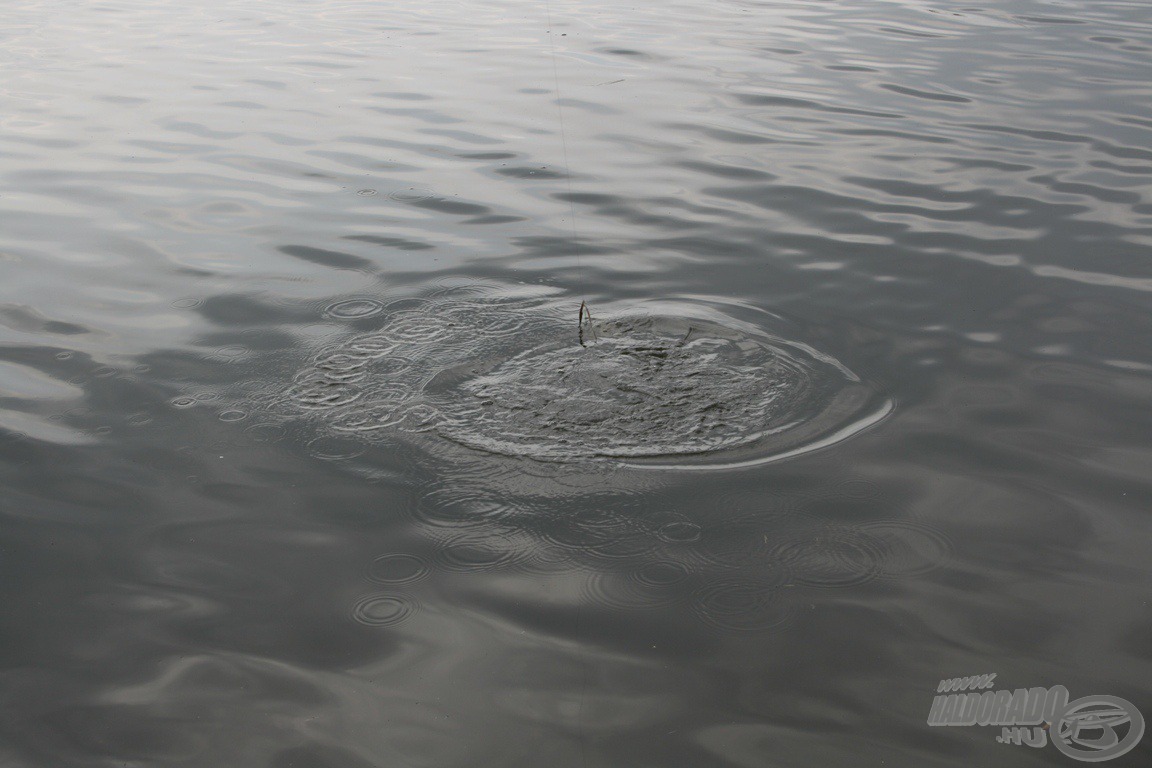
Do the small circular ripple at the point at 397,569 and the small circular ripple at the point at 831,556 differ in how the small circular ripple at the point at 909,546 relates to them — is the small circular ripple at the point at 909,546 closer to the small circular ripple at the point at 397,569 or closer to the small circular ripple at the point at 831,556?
the small circular ripple at the point at 831,556

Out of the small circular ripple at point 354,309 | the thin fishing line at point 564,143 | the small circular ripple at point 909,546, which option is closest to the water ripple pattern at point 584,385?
the small circular ripple at point 354,309

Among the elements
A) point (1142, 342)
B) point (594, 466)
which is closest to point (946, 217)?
point (1142, 342)

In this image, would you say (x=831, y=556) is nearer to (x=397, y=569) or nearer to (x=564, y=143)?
(x=397, y=569)

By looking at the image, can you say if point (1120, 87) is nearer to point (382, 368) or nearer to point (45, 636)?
point (382, 368)

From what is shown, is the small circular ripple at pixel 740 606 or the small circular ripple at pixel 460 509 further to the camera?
the small circular ripple at pixel 460 509

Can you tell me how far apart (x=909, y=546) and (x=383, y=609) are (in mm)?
1748

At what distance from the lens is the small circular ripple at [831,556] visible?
122 inches

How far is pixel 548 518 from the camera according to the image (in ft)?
11.0

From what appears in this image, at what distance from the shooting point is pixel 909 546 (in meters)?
3.27

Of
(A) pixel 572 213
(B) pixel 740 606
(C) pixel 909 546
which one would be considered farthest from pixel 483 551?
(A) pixel 572 213

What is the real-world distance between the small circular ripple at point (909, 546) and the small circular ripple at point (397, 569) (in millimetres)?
1511

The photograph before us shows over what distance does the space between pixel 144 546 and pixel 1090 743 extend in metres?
2.92

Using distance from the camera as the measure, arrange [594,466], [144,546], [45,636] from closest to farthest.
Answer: [45,636] < [144,546] < [594,466]

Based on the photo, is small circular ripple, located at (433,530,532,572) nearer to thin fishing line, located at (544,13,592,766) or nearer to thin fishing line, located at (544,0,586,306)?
thin fishing line, located at (544,13,592,766)
